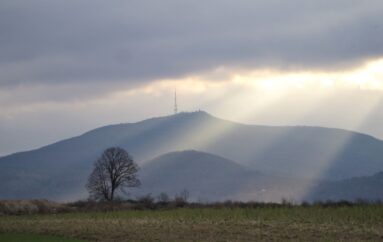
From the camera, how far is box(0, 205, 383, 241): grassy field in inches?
1725

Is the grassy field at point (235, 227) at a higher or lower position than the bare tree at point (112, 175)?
lower

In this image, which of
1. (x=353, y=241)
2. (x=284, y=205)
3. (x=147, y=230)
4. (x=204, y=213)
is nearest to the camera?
(x=353, y=241)

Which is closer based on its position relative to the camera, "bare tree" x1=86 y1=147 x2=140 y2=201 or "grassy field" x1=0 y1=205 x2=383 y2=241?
"grassy field" x1=0 y1=205 x2=383 y2=241

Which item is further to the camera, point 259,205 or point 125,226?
point 259,205

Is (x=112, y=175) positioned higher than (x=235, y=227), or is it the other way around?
(x=112, y=175)

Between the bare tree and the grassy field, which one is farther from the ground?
the bare tree

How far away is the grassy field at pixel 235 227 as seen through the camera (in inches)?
1725

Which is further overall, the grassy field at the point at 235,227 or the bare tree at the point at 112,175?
the bare tree at the point at 112,175

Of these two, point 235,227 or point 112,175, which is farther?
point 112,175

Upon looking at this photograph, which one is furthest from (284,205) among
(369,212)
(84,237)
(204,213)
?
(84,237)

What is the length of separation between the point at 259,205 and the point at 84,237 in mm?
36836

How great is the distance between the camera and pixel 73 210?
8794cm

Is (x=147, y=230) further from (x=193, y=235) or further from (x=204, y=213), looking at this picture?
(x=204, y=213)

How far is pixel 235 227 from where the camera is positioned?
50.9 meters
